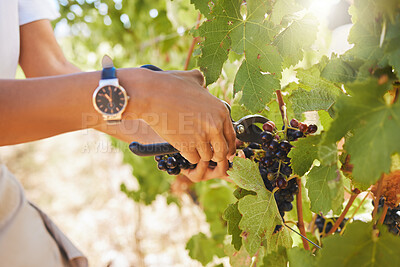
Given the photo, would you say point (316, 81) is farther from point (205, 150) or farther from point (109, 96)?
point (109, 96)

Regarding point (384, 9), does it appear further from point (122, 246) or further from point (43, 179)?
point (43, 179)

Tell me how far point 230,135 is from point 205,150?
0.06m

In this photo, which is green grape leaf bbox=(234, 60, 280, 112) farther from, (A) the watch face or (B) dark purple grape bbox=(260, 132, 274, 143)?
(A) the watch face

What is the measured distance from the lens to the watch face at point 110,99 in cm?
63

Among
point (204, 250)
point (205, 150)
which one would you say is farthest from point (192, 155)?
point (204, 250)

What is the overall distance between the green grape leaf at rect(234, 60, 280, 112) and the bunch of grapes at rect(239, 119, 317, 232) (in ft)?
0.24

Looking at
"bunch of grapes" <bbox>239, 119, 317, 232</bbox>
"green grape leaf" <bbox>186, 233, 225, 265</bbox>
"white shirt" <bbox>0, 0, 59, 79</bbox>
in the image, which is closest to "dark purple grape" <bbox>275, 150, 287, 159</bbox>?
"bunch of grapes" <bbox>239, 119, 317, 232</bbox>

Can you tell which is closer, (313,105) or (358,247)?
(358,247)

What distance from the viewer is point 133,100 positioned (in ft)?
2.13

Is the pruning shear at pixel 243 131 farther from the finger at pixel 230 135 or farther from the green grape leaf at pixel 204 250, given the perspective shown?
the green grape leaf at pixel 204 250

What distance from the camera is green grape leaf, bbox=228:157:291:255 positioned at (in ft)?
2.23

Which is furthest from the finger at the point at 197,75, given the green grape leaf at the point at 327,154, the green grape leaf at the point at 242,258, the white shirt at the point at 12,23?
the white shirt at the point at 12,23

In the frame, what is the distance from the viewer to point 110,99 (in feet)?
2.09

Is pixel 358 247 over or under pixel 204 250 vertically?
over
